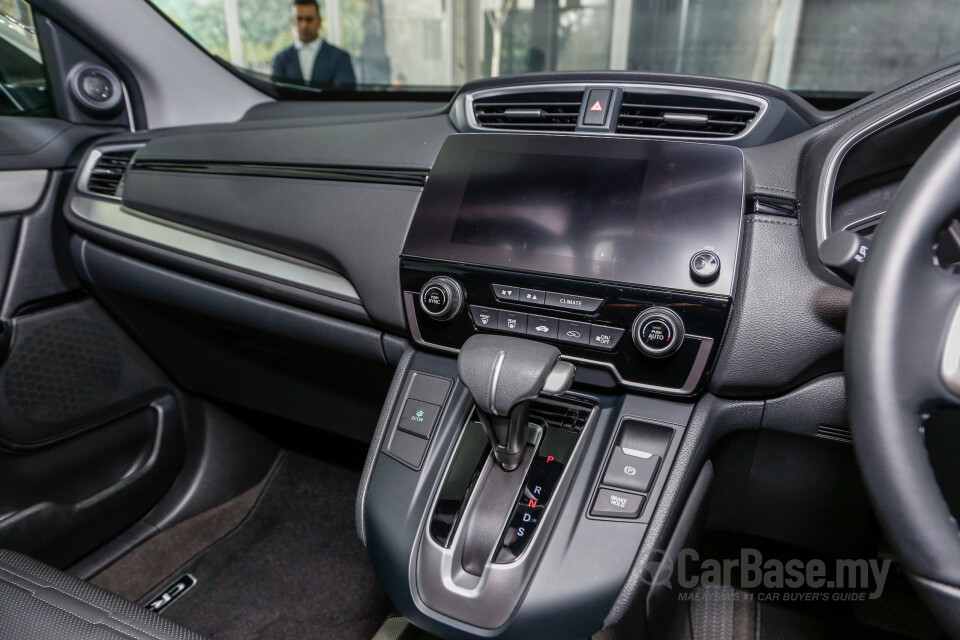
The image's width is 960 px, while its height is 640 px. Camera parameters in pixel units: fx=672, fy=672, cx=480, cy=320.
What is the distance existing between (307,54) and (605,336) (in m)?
1.36

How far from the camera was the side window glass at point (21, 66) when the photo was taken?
4.53ft

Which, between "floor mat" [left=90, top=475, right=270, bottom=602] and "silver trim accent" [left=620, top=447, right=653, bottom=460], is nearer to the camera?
"silver trim accent" [left=620, top=447, right=653, bottom=460]

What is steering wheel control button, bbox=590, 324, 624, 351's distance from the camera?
82 centimetres

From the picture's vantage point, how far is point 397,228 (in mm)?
991

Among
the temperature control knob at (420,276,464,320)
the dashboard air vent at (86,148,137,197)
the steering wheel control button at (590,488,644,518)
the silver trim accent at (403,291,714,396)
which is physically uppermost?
the dashboard air vent at (86,148,137,197)

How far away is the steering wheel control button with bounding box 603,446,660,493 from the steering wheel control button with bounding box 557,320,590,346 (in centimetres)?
14

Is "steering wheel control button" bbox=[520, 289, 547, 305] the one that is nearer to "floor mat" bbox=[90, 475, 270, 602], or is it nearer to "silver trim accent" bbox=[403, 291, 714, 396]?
"silver trim accent" bbox=[403, 291, 714, 396]

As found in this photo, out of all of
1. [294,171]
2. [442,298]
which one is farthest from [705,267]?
[294,171]

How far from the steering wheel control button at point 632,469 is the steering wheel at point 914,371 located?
0.31 m

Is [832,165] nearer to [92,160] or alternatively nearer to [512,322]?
[512,322]

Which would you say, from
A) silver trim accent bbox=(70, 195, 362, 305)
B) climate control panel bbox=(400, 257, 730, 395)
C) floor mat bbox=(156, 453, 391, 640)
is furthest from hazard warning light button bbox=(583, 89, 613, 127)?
floor mat bbox=(156, 453, 391, 640)

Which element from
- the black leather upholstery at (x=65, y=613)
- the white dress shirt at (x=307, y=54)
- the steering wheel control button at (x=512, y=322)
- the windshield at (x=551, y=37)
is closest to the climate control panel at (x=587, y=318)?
the steering wheel control button at (x=512, y=322)

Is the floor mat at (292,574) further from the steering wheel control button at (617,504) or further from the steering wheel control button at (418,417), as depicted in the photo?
the steering wheel control button at (617,504)

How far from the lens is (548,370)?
2.42 ft
